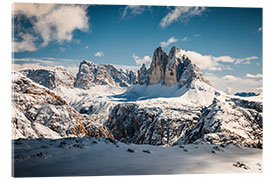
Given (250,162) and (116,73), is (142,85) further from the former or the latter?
(250,162)

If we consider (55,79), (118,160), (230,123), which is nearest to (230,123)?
(230,123)

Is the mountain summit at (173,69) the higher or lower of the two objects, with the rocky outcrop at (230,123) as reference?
higher

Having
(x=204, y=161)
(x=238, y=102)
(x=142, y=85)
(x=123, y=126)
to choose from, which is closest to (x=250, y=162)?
(x=204, y=161)

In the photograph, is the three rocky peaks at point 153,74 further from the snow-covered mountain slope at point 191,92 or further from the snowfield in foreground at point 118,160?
the snowfield in foreground at point 118,160

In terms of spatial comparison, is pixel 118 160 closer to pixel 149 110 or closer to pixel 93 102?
pixel 149 110

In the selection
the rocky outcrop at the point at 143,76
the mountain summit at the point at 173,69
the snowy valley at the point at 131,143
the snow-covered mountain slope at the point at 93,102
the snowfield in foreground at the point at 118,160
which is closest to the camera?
the snowfield in foreground at the point at 118,160

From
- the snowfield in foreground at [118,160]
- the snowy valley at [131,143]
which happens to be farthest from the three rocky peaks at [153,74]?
the snowfield in foreground at [118,160]
